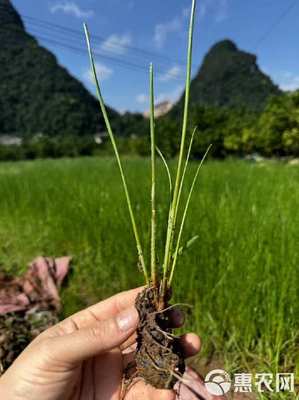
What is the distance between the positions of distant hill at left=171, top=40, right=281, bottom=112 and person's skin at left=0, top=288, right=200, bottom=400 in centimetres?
4664

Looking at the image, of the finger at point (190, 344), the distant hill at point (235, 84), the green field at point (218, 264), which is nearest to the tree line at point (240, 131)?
the green field at point (218, 264)

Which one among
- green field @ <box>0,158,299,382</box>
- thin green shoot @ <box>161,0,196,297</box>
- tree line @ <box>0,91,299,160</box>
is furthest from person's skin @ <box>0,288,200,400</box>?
tree line @ <box>0,91,299,160</box>

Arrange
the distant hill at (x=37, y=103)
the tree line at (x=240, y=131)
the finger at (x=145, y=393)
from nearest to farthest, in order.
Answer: the finger at (x=145, y=393) < the tree line at (x=240, y=131) < the distant hill at (x=37, y=103)

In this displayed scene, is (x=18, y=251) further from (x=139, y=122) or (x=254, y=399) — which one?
(x=139, y=122)

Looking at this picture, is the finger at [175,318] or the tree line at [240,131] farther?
the tree line at [240,131]

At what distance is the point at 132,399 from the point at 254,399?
1.66 feet

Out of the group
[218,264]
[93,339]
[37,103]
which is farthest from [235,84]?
[93,339]

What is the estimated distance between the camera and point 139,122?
50.1m

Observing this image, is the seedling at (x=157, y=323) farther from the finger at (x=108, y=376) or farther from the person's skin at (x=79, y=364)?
the finger at (x=108, y=376)

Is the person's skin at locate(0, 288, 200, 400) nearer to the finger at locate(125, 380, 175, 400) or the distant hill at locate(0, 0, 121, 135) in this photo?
the finger at locate(125, 380, 175, 400)

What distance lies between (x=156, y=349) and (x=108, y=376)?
29 cm

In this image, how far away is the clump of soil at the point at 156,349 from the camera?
2.84 feet

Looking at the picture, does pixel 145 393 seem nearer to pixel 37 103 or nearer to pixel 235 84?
pixel 37 103

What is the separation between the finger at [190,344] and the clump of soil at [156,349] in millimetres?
75
